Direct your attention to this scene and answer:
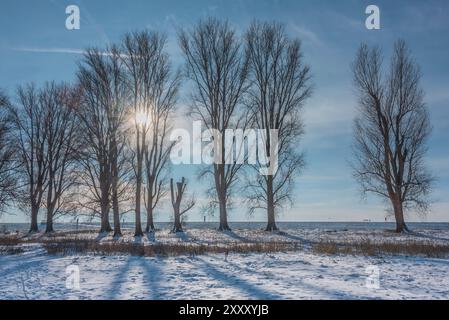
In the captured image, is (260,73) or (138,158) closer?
(138,158)

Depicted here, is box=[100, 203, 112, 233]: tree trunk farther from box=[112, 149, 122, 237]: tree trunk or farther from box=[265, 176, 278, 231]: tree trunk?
box=[265, 176, 278, 231]: tree trunk

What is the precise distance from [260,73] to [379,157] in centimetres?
1091

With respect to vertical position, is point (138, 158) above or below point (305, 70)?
below

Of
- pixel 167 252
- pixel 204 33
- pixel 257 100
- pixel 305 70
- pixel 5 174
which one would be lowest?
pixel 167 252

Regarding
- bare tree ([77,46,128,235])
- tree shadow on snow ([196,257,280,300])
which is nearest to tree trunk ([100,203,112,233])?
bare tree ([77,46,128,235])

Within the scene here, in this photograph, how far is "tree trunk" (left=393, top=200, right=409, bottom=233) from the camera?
97.8ft

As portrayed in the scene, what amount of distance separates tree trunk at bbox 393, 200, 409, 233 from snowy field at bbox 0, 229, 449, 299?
18.3 m

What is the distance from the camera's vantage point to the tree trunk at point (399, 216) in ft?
97.8

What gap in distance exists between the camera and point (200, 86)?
3206 cm

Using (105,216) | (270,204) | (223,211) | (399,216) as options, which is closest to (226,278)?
(270,204)
